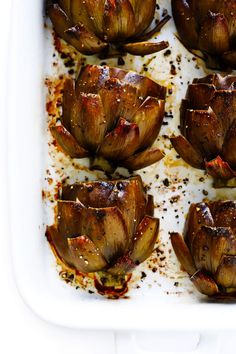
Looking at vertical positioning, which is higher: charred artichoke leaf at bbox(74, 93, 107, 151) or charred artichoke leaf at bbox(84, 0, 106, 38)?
charred artichoke leaf at bbox(84, 0, 106, 38)

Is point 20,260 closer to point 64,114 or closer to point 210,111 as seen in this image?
point 64,114

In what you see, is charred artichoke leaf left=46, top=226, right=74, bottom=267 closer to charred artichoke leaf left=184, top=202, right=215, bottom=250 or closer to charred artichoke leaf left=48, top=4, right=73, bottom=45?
charred artichoke leaf left=184, top=202, right=215, bottom=250

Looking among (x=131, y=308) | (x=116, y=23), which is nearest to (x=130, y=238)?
(x=131, y=308)

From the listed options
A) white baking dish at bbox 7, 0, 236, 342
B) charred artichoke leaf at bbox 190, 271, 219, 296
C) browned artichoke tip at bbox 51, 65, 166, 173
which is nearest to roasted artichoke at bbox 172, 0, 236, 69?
browned artichoke tip at bbox 51, 65, 166, 173

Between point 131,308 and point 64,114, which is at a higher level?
point 64,114

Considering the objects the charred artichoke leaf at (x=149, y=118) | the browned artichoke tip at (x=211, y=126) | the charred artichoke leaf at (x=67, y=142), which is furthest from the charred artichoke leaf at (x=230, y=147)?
the charred artichoke leaf at (x=67, y=142)

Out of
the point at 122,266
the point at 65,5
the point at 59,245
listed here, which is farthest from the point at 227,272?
the point at 65,5
